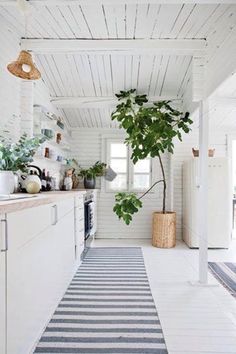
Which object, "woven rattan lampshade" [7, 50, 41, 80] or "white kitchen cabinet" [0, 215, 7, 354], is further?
"woven rattan lampshade" [7, 50, 41, 80]

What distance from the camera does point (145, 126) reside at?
439 cm

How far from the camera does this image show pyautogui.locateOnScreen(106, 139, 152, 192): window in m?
6.07

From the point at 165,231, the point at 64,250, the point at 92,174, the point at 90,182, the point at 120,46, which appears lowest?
the point at 165,231

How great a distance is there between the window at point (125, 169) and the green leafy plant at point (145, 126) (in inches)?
51.8

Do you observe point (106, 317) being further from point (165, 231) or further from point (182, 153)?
point (182, 153)

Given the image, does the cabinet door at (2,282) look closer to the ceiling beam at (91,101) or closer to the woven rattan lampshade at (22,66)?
the woven rattan lampshade at (22,66)

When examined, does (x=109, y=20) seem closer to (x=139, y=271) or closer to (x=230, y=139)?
(x=139, y=271)

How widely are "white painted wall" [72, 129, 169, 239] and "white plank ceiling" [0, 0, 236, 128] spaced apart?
1345mm

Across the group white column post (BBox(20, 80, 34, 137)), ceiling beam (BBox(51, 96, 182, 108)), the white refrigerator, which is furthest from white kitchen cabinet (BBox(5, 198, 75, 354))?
the white refrigerator

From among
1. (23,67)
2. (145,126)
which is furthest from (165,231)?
(23,67)

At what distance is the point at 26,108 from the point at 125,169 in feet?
9.47

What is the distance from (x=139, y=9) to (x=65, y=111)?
2.85m

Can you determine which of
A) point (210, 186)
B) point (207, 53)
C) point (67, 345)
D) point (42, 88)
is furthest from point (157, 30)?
point (67, 345)

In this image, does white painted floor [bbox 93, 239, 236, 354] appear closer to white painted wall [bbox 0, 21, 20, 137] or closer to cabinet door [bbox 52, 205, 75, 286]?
cabinet door [bbox 52, 205, 75, 286]
